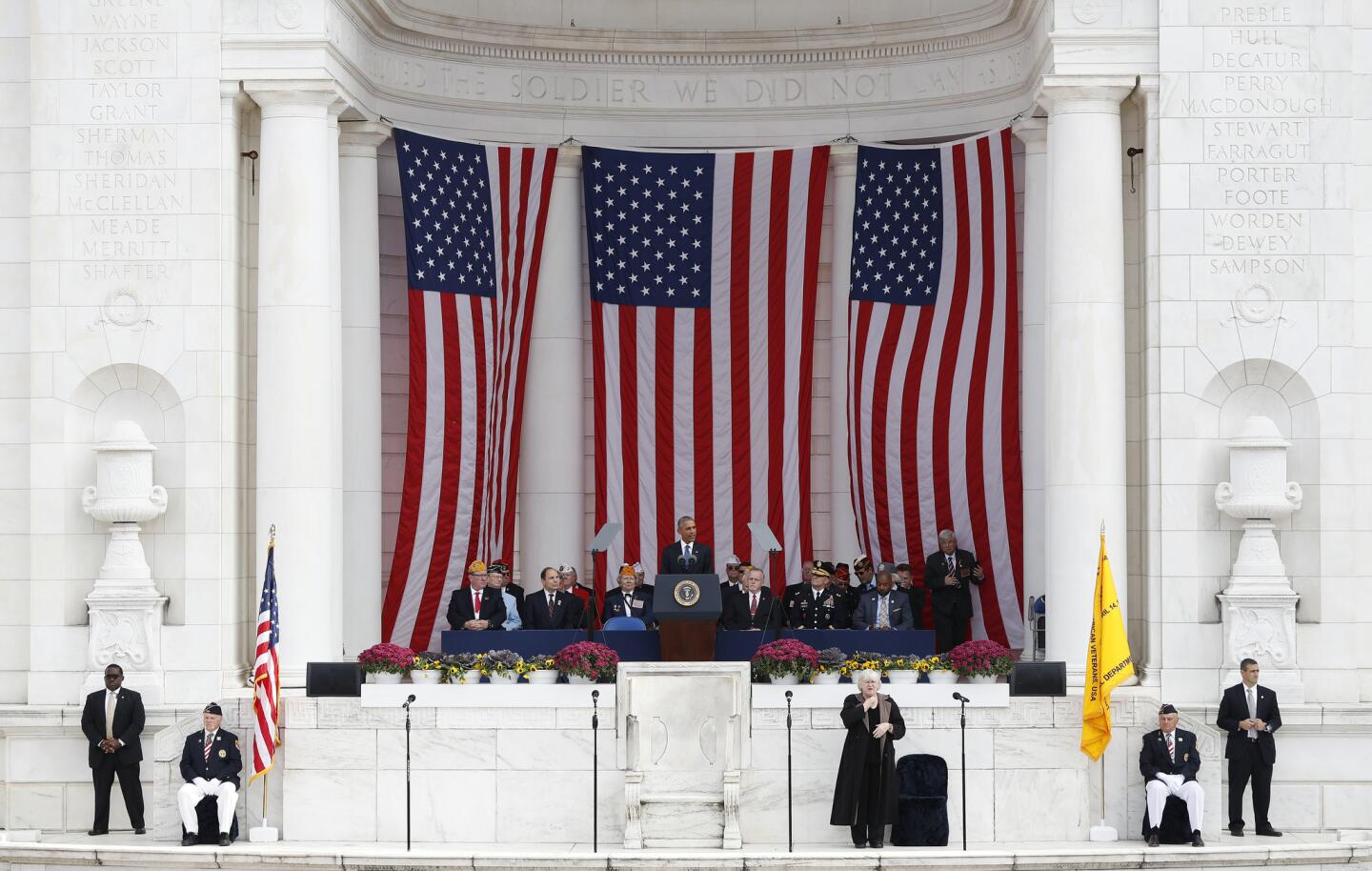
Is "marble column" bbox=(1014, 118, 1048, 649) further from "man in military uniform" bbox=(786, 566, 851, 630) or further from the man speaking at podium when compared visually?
the man speaking at podium

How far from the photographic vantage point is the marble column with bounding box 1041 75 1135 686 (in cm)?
2325

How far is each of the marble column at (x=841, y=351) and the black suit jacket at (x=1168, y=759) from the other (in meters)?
8.84

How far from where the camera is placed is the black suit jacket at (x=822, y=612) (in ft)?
81.8

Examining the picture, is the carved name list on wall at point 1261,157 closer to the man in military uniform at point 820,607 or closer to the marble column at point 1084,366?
the marble column at point 1084,366

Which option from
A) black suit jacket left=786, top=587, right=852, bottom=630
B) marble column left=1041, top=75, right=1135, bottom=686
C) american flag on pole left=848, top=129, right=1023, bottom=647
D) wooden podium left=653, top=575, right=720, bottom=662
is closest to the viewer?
wooden podium left=653, top=575, right=720, bottom=662

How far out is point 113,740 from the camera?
2202 centimetres

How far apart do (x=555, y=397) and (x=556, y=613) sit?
222 inches

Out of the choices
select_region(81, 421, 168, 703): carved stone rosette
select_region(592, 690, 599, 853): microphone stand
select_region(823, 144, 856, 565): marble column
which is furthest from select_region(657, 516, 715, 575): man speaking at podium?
select_region(81, 421, 168, 703): carved stone rosette

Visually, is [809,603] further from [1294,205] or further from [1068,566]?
[1294,205]

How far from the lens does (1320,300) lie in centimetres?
2302

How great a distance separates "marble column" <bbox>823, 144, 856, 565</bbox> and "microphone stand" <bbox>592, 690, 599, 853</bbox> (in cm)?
861

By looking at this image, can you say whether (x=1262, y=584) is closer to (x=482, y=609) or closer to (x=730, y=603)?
(x=730, y=603)

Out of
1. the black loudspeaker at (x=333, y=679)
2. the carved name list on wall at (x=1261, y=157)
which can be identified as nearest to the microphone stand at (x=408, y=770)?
the black loudspeaker at (x=333, y=679)

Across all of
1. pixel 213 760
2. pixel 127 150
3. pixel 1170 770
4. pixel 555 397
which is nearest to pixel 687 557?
pixel 555 397
